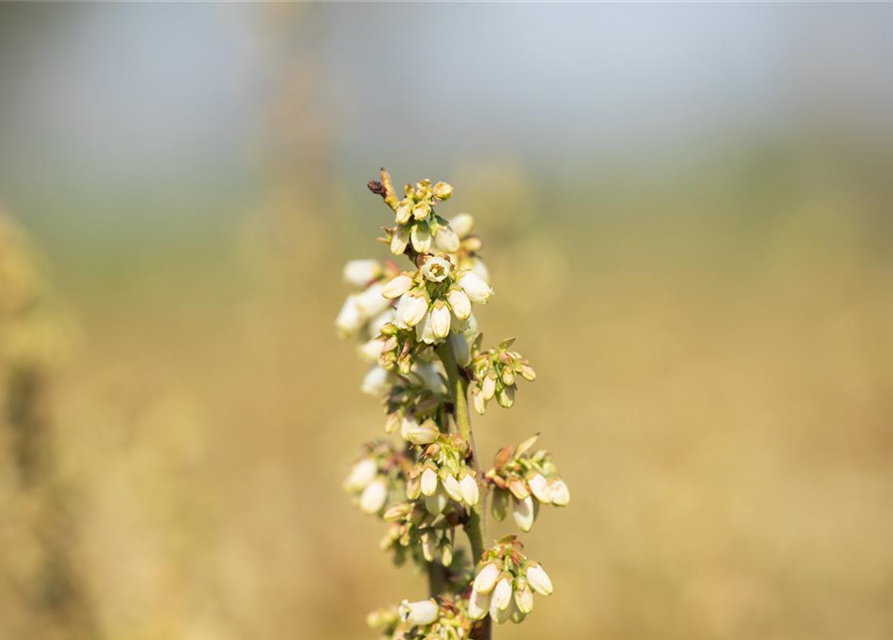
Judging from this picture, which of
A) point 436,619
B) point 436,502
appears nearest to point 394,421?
point 436,502

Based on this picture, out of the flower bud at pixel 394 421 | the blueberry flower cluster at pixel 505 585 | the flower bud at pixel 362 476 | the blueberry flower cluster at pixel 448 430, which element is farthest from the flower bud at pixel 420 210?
the flower bud at pixel 362 476

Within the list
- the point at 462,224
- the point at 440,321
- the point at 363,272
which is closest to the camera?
the point at 440,321

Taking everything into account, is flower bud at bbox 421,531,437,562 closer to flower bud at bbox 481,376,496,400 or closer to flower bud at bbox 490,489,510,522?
flower bud at bbox 490,489,510,522

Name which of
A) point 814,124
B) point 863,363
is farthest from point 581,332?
point 863,363

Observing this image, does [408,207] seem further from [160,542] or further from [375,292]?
[160,542]

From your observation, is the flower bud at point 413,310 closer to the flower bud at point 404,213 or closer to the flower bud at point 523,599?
the flower bud at point 404,213

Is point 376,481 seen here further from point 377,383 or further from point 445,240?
point 445,240

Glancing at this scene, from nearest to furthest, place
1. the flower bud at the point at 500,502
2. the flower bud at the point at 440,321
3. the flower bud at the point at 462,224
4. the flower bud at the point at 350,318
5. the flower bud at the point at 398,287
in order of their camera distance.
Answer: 1. the flower bud at the point at 440,321
2. the flower bud at the point at 398,287
3. the flower bud at the point at 500,502
4. the flower bud at the point at 462,224
5. the flower bud at the point at 350,318
